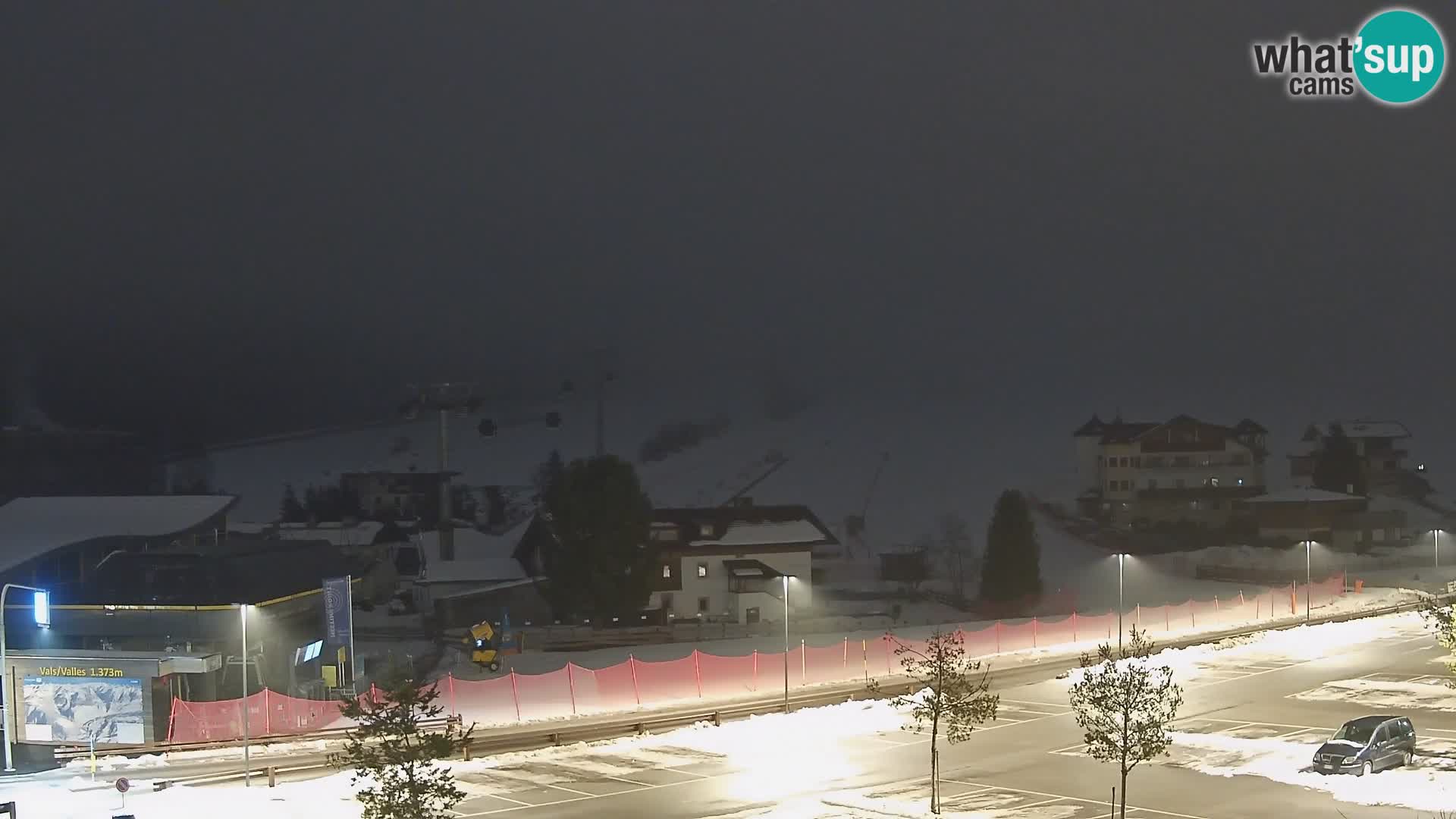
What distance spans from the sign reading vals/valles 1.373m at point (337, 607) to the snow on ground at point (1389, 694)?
32.8 metres

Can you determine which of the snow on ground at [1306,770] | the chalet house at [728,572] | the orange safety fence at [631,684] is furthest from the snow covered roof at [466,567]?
the snow on ground at [1306,770]

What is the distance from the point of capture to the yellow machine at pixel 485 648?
56.6 m

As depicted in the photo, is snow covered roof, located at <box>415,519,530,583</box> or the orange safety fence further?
snow covered roof, located at <box>415,519,530,583</box>

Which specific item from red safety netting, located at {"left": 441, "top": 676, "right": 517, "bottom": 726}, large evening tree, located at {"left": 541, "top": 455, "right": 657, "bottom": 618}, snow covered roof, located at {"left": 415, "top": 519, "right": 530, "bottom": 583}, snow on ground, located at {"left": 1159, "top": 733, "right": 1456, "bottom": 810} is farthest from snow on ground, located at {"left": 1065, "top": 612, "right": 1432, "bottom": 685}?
snow covered roof, located at {"left": 415, "top": 519, "right": 530, "bottom": 583}

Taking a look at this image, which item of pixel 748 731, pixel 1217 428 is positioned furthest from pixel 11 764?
pixel 1217 428

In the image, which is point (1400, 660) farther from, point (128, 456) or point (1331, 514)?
point (128, 456)

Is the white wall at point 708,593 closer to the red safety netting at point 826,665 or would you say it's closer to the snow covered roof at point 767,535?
the snow covered roof at point 767,535

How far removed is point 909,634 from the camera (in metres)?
68.1

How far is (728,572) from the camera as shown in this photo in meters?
76.6

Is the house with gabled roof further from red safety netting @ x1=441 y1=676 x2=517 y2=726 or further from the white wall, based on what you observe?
red safety netting @ x1=441 y1=676 x2=517 y2=726

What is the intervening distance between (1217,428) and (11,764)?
107924 mm

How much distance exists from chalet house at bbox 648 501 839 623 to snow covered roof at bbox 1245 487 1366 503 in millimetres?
52155

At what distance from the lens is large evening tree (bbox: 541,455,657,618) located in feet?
235

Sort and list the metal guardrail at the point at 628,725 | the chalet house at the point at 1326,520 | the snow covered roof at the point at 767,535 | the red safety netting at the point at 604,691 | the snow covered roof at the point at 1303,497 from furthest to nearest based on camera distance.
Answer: the snow covered roof at the point at 1303,497 → the chalet house at the point at 1326,520 → the snow covered roof at the point at 767,535 → the red safety netting at the point at 604,691 → the metal guardrail at the point at 628,725
